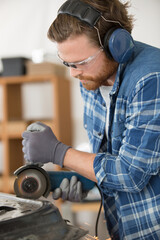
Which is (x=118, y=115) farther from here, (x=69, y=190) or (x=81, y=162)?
(x=69, y=190)

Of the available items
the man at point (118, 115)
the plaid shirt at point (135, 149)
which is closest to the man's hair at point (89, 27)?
the man at point (118, 115)

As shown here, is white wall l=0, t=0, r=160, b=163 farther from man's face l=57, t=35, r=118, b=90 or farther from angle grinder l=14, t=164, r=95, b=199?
angle grinder l=14, t=164, r=95, b=199

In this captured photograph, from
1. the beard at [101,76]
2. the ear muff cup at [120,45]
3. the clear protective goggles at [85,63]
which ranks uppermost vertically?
the ear muff cup at [120,45]

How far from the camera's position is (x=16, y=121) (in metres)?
3.82

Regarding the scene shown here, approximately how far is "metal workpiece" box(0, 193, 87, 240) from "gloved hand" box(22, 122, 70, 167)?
0.82ft

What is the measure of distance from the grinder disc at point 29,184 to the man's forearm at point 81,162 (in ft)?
0.37

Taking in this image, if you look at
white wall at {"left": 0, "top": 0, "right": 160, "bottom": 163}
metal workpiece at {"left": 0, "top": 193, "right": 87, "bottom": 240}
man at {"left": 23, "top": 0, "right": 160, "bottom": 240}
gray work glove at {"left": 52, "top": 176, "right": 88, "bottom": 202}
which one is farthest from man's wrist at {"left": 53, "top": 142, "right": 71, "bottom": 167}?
white wall at {"left": 0, "top": 0, "right": 160, "bottom": 163}

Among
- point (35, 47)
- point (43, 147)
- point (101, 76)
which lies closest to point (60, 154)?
point (43, 147)

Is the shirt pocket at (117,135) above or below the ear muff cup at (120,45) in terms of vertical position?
below

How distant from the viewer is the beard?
1337 millimetres

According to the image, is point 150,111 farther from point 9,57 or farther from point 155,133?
point 9,57

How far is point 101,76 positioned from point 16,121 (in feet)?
8.51

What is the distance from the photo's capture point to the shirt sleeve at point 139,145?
3.69 feet

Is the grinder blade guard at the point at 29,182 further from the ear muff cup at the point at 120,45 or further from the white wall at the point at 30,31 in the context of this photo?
the white wall at the point at 30,31
